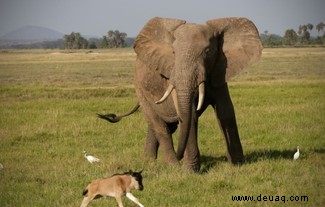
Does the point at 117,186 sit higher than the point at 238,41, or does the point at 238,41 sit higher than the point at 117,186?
the point at 238,41

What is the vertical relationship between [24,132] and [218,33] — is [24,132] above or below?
below

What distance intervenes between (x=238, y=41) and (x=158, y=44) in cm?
158

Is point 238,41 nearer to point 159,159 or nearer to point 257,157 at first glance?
point 257,157

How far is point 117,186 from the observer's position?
21.8 feet

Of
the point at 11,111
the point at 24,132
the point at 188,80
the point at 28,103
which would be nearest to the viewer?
the point at 188,80

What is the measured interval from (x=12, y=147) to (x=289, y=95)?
1532cm

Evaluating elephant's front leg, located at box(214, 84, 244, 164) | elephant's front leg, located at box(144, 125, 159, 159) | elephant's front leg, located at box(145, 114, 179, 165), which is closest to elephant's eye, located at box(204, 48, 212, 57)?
elephant's front leg, located at box(214, 84, 244, 164)

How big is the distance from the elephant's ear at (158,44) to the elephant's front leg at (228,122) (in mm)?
1176

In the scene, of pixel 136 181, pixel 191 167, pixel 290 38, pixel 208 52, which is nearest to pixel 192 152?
pixel 191 167

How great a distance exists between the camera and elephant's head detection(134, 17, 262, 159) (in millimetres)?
8859

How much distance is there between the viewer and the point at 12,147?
1388 centimetres

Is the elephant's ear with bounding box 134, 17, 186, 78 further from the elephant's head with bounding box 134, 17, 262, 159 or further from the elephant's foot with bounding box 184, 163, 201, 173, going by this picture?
the elephant's foot with bounding box 184, 163, 201, 173

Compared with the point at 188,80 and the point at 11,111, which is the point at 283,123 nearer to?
the point at 188,80

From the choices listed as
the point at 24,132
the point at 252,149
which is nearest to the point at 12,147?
the point at 24,132
